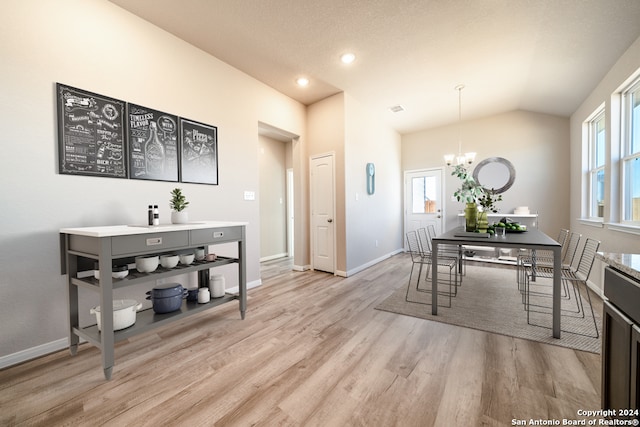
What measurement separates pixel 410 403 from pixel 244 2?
127 inches

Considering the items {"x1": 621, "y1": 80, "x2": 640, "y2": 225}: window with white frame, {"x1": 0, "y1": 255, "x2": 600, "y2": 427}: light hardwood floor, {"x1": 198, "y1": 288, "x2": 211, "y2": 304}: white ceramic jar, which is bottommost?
{"x1": 0, "y1": 255, "x2": 600, "y2": 427}: light hardwood floor

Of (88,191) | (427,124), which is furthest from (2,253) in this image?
(427,124)

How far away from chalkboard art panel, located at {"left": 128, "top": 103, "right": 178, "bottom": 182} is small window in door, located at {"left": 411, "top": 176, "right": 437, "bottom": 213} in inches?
208

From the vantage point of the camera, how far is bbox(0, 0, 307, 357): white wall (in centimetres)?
183

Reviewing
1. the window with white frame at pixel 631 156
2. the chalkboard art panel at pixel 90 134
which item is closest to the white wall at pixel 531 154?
the window with white frame at pixel 631 156

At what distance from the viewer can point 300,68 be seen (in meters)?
3.39

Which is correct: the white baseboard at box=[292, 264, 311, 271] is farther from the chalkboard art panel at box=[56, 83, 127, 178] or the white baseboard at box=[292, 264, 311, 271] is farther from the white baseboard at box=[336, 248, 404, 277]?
the chalkboard art panel at box=[56, 83, 127, 178]

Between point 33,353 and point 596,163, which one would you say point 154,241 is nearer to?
point 33,353

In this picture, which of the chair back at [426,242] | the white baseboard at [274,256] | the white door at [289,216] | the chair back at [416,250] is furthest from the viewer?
the white door at [289,216]

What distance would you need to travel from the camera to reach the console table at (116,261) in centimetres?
166

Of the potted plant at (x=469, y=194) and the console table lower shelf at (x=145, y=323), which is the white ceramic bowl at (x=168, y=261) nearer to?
the console table lower shelf at (x=145, y=323)

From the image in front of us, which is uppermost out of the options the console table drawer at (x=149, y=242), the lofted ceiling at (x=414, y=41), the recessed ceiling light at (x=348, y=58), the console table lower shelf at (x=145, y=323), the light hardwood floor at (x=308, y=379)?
the recessed ceiling light at (x=348, y=58)

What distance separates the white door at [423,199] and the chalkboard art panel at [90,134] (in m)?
5.70

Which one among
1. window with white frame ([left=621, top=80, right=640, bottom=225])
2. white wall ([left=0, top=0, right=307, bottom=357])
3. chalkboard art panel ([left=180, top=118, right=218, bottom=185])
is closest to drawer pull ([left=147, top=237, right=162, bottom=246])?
white wall ([left=0, top=0, right=307, bottom=357])
